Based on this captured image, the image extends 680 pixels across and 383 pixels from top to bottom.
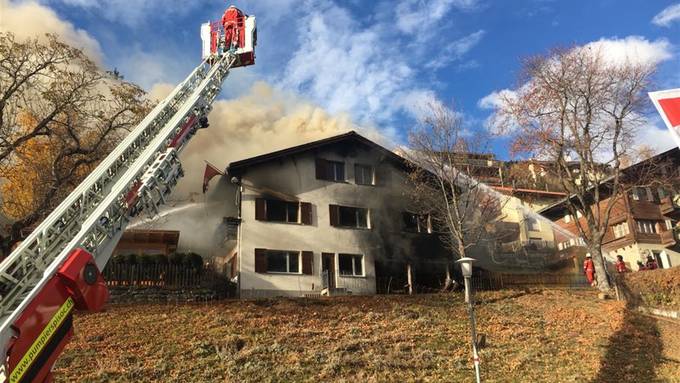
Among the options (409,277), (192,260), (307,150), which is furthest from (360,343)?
(307,150)

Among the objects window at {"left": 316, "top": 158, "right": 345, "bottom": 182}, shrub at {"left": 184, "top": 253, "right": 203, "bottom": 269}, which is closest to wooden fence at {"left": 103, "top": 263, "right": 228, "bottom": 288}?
shrub at {"left": 184, "top": 253, "right": 203, "bottom": 269}

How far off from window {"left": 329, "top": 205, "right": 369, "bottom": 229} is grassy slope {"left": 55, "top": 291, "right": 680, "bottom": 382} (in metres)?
9.50

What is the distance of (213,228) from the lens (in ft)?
125

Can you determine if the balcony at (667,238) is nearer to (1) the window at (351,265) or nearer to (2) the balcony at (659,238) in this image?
(2) the balcony at (659,238)

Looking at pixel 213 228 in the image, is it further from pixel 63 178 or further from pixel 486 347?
pixel 486 347

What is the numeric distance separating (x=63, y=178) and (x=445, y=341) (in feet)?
54.5

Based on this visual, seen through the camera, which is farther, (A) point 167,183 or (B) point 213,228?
(B) point 213,228

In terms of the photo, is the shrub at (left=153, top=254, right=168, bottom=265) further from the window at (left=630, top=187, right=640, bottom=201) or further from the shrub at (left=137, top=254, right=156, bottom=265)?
the window at (left=630, top=187, right=640, bottom=201)

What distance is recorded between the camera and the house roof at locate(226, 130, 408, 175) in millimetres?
33750

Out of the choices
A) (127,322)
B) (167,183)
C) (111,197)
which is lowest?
(127,322)

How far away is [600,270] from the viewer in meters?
29.8

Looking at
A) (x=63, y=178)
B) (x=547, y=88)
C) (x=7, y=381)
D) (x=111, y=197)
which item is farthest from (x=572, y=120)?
(x=7, y=381)

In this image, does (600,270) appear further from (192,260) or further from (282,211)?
(192,260)

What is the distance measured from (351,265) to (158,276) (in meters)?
11.6
